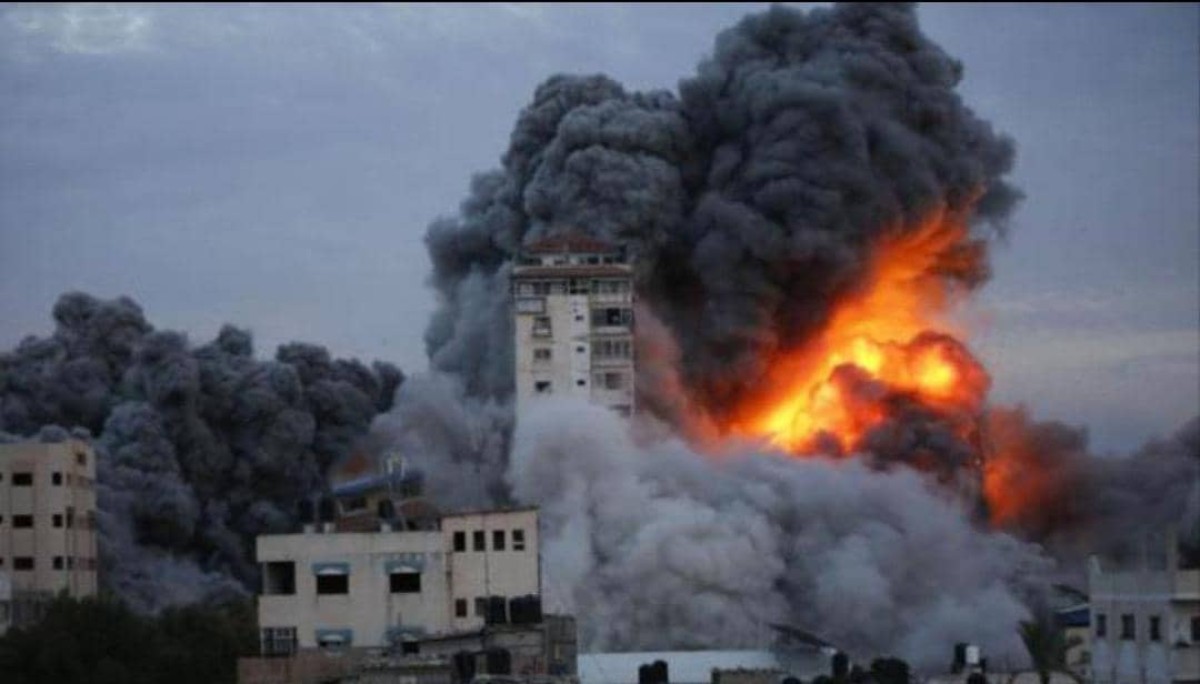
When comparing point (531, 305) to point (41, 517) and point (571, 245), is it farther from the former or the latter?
point (41, 517)

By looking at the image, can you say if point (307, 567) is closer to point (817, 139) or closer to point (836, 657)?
point (836, 657)

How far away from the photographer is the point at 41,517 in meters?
102

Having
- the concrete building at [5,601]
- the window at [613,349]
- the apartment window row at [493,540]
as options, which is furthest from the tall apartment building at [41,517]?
the apartment window row at [493,540]

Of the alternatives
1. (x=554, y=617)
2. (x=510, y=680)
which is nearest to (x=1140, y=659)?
(x=510, y=680)

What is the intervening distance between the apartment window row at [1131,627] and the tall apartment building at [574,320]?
56.5m

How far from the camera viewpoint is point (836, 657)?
275ft

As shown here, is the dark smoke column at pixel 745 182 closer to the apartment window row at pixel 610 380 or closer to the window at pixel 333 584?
the apartment window row at pixel 610 380

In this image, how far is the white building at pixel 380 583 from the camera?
82688mm

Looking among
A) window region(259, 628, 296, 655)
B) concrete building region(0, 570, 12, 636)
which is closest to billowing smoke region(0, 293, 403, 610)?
concrete building region(0, 570, 12, 636)

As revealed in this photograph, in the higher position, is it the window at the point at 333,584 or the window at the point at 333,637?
the window at the point at 333,584

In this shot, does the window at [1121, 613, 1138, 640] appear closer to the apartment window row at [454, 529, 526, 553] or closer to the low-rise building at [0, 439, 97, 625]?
the apartment window row at [454, 529, 526, 553]

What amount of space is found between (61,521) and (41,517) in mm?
802

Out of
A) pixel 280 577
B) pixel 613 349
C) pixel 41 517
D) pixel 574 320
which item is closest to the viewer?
pixel 280 577

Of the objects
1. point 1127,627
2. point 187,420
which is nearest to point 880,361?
point 187,420
